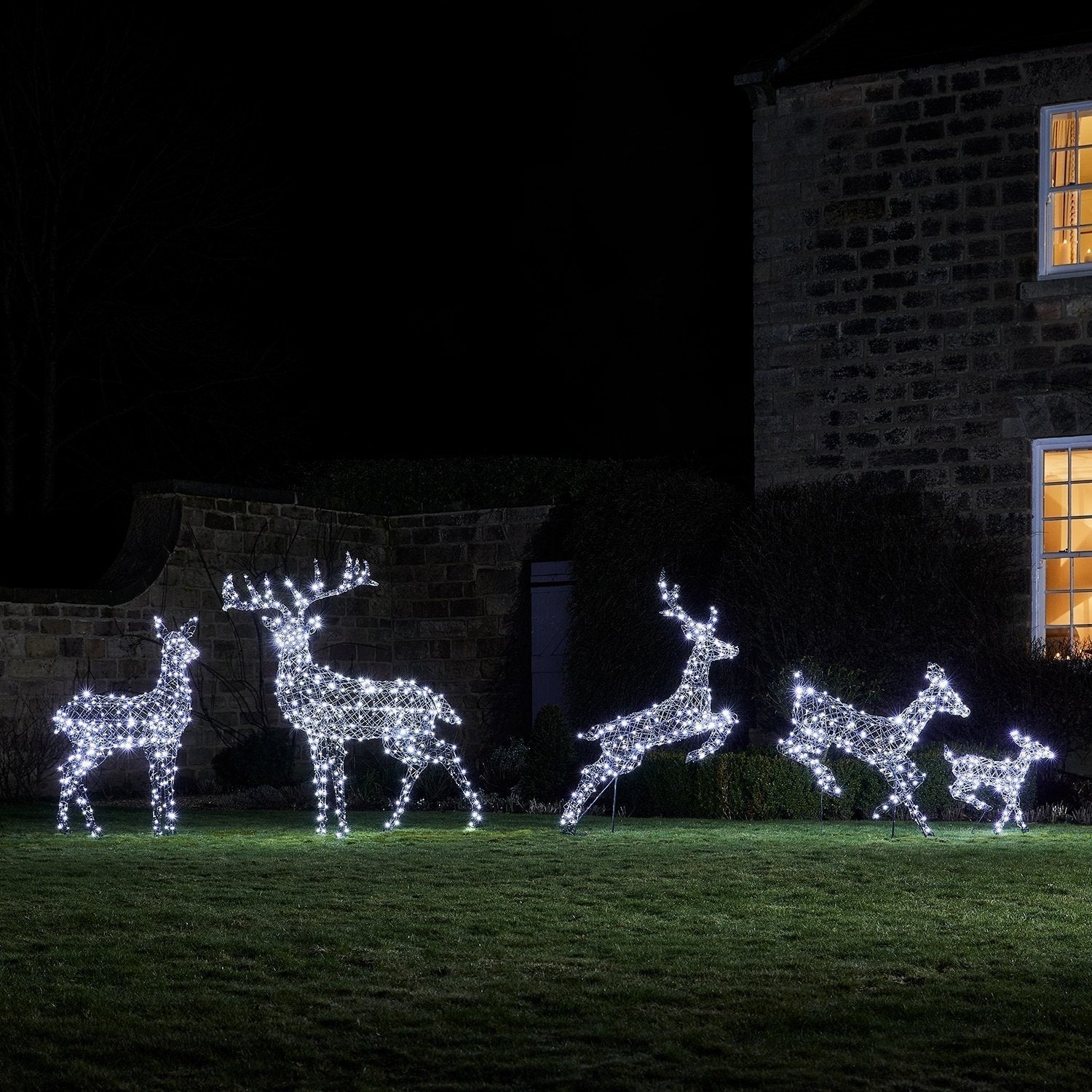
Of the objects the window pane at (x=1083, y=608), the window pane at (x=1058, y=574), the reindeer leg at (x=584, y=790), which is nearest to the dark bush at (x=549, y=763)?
the reindeer leg at (x=584, y=790)

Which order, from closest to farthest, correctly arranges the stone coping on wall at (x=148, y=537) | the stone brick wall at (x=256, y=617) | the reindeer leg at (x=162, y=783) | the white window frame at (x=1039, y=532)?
1. the reindeer leg at (x=162, y=783)
2. the white window frame at (x=1039, y=532)
3. the stone brick wall at (x=256, y=617)
4. the stone coping on wall at (x=148, y=537)

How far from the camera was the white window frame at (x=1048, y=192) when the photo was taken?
15.2m

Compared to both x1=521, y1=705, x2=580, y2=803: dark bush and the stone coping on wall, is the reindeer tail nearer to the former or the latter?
x1=521, y1=705, x2=580, y2=803: dark bush

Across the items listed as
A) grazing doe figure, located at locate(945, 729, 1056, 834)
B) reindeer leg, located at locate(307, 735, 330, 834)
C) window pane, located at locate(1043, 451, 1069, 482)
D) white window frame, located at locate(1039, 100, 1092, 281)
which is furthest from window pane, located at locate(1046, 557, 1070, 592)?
reindeer leg, located at locate(307, 735, 330, 834)

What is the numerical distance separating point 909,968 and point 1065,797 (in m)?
7.97

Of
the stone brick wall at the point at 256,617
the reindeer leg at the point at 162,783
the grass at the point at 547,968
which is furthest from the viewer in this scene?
the stone brick wall at the point at 256,617

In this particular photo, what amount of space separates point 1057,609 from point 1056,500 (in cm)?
100

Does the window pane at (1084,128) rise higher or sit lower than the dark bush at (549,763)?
higher

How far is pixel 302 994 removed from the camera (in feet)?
20.5

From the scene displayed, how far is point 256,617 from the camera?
1808 centimetres

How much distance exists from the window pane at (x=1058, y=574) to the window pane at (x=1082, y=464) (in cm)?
75

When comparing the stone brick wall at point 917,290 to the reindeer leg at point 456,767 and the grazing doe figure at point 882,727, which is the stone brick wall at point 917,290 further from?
the reindeer leg at point 456,767

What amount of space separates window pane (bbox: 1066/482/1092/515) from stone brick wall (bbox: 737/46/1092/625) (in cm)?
47

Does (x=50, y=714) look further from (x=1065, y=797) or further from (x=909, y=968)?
(x=909, y=968)
